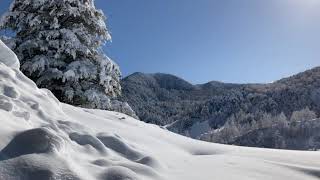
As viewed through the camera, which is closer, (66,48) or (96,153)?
(96,153)

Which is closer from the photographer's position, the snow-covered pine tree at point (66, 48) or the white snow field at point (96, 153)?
the white snow field at point (96, 153)

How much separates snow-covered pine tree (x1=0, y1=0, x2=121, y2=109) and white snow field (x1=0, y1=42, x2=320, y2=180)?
7679 mm

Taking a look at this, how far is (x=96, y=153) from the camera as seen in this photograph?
4.68 meters

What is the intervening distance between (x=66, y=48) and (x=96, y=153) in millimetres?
11232

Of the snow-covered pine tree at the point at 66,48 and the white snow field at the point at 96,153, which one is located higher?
the snow-covered pine tree at the point at 66,48

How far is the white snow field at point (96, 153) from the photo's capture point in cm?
376

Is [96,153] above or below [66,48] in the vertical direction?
below

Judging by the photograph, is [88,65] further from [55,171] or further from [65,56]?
[55,171]

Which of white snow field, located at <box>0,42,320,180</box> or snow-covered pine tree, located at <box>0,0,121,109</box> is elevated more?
snow-covered pine tree, located at <box>0,0,121,109</box>

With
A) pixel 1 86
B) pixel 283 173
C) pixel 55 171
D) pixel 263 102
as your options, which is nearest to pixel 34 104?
pixel 1 86

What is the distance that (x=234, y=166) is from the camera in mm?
5164

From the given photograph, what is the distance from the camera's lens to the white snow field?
376 centimetres

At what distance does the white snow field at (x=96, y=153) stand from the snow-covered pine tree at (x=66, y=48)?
7679 millimetres

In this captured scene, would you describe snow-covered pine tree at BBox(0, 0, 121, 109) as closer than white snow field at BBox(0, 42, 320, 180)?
No
